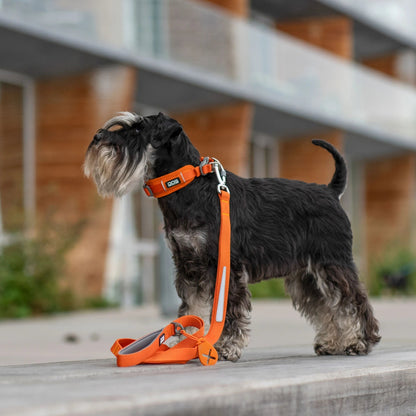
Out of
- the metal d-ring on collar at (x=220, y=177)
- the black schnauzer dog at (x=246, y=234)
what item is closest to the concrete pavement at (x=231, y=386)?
the black schnauzer dog at (x=246, y=234)

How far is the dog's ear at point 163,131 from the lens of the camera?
13.5 feet

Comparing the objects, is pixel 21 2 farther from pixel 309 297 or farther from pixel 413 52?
pixel 413 52

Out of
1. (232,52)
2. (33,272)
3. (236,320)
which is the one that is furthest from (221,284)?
(232,52)

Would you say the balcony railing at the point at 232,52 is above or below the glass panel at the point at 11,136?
above

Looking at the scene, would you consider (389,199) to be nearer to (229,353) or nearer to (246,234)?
(246,234)

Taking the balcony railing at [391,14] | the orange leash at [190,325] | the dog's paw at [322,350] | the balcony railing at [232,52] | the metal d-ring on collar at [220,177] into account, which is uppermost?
the balcony railing at [391,14]

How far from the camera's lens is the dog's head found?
4.00 metres

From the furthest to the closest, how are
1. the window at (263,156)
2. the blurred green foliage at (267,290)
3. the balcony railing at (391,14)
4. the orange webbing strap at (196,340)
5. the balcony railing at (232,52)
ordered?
1. the balcony railing at (391,14)
2. the window at (263,156)
3. the blurred green foliage at (267,290)
4. the balcony railing at (232,52)
5. the orange webbing strap at (196,340)

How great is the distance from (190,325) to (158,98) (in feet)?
45.7

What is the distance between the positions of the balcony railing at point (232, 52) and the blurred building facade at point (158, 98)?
0.03 metres

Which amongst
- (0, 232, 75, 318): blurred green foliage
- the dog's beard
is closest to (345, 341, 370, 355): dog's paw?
the dog's beard

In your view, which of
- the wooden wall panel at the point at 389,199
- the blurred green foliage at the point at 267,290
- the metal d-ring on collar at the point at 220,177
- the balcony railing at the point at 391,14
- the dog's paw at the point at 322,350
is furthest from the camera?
the wooden wall panel at the point at 389,199

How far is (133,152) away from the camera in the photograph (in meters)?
4.04

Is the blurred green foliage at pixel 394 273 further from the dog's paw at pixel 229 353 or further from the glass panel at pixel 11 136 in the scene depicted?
the dog's paw at pixel 229 353
